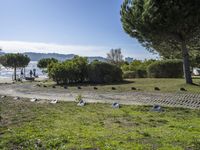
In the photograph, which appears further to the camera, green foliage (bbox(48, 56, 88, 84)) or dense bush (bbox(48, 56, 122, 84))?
green foliage (bbox(48, 56, 88, 84))

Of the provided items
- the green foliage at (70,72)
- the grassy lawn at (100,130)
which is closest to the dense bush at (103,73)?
the green foliage at (70,72)

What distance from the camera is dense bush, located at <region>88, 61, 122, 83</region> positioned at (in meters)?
24.0

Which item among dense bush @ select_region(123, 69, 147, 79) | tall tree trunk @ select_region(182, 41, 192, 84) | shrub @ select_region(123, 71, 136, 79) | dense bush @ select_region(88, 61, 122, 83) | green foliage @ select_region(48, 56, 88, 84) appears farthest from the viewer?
shrub @ select_region(123, 71, 136, 79)

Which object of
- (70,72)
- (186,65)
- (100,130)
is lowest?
(100,130)

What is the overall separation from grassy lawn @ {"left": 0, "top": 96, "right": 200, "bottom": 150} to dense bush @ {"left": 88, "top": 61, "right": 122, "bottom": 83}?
46.9 feet

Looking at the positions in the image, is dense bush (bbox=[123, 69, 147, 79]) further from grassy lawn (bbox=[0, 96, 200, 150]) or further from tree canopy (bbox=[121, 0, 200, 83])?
grassy lawn (bbox=[0, 96, 200, 150])

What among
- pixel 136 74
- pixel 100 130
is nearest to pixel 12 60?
pixel 136 74

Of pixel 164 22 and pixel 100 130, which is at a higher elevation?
pixel 164 22

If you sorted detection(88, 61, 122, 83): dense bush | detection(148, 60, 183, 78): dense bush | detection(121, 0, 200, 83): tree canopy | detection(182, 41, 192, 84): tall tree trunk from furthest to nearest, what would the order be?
detection(148, 60, 183, 78): dense bush, detection(88, 61, 122, 83): dense bush, detection(182, 41, 192, 84): tall tree trunk, detection(121, 0, 200, 83): tree canopy

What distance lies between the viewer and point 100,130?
6680mm

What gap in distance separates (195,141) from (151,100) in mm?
6988

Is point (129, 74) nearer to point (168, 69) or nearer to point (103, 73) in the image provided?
point (168, 69)

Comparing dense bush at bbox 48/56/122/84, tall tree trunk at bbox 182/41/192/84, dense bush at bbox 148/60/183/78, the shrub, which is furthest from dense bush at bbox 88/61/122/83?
tall tree trunk at bbox 182/41/192/84

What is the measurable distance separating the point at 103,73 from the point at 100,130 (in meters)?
17.4
